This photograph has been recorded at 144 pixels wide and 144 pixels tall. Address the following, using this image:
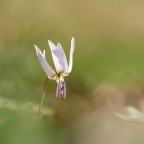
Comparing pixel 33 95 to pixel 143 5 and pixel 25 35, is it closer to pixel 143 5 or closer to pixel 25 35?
pixel 25 35

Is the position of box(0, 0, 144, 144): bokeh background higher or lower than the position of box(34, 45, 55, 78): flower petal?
higher

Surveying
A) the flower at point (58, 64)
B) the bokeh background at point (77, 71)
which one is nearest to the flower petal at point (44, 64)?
the flower at point (58, 64)

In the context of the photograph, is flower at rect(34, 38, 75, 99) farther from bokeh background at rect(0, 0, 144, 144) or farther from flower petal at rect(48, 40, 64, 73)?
bokeh background at rect(0, 0, 144, 144)

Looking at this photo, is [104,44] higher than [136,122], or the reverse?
[104,44]

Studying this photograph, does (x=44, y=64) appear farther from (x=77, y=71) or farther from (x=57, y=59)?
(x=77, y=71)

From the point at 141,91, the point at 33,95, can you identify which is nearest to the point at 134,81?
the point at 141,91

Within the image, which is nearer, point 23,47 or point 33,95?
point 33,95

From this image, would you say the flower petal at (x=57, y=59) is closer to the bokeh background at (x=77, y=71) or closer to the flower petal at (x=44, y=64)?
the flower petal at (x=44, y=64)

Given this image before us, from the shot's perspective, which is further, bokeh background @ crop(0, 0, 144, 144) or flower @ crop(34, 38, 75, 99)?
bokeh background @ crop(0, 0, 144, 144)

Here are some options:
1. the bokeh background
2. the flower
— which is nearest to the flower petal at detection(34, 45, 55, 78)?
the flower
